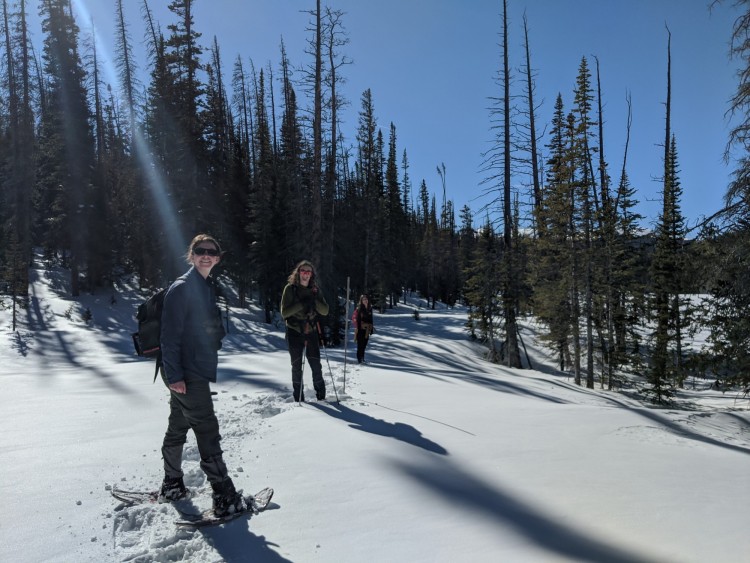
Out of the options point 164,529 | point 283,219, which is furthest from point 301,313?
point 283,219

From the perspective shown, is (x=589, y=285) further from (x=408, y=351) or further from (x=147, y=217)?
(x=147, y=217)

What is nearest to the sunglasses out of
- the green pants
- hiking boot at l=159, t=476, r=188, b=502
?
the green pants

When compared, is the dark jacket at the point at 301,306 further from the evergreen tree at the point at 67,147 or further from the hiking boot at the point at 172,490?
the evergreen tree at the point at 67,147

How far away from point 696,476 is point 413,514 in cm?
266

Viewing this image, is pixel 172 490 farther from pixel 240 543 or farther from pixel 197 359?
pixel 197 359

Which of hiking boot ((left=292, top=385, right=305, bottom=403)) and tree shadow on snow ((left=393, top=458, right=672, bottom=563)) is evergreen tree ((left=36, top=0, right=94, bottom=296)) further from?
tree shadow on snow ((left=393, top=458, right=672, bottom=563))

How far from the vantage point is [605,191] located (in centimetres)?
2553

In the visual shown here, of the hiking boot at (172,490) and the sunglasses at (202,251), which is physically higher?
the sunglasses at (202,251)

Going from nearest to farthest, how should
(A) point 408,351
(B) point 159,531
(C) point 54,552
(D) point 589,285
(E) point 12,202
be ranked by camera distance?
1. (C) point 54,552
2. (B) point 159,531
3. (D) point 589,285
4. (A) point 408,351
5. (E) point 12,202

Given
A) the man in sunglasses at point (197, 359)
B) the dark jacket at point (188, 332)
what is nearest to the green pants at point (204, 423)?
the man in sunglasses at point (197, 359)

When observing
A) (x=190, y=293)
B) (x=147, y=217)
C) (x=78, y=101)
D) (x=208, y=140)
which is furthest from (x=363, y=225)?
(x=190, y=293)

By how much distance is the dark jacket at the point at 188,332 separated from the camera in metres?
3.41

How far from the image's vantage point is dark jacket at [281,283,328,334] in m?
6.73

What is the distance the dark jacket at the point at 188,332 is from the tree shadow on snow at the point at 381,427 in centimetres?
258
